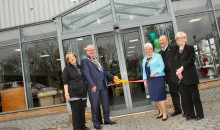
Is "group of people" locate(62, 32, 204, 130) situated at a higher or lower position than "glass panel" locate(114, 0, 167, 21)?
lower

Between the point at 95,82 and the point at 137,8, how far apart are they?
3.17 meters

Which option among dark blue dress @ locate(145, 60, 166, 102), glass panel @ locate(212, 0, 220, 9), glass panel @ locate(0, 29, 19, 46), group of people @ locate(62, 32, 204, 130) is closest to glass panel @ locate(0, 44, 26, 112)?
glass panel @ locate(0, 29, 19, 46)

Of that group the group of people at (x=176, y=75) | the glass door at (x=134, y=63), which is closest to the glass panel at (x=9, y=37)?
the glass door at (x=134, y=63)

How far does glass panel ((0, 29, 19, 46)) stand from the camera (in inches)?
453

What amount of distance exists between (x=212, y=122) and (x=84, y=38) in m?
4.70

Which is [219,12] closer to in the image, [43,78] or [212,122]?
[212,122]

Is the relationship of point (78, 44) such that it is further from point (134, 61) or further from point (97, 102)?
point (97, 102)

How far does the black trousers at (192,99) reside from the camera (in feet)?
19.7

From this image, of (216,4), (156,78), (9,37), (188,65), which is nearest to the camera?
(188,65)

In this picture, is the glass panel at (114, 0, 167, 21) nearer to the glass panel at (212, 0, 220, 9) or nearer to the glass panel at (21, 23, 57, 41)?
the glass panel at (212, 0, 220, 9)

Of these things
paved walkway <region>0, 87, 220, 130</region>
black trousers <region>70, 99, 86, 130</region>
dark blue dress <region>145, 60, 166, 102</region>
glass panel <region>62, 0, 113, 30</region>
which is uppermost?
glass panel <region>62, 0, 113, 30</region>

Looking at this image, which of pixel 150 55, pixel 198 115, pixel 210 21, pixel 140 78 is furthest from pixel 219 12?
pixel 198 115

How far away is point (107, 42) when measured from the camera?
29.3 ft

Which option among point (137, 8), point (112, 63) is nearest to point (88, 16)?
point (137, 8)
